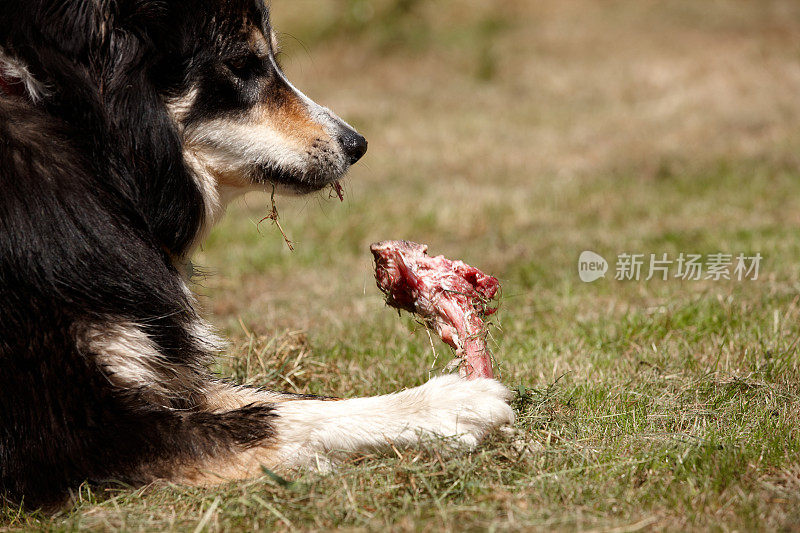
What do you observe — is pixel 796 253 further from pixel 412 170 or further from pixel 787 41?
pixel 787 41

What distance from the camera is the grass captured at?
2.17 metres

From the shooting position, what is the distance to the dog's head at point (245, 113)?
8.59ft

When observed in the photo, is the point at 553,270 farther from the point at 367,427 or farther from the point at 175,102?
the point at 175,102

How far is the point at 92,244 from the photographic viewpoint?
2.35 m

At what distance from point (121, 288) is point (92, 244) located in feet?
0.48

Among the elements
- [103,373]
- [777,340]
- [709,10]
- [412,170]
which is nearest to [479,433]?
[103,373]

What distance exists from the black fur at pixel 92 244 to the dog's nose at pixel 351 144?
60 centimetres

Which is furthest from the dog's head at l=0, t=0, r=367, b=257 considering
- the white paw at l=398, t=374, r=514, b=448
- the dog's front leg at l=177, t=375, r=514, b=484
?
the white paw at l=398, t=374, r=514, b=448

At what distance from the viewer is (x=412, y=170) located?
8.03 metres

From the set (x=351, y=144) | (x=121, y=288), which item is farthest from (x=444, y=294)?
(x=121, y=288)

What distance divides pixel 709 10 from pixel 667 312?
11564mm

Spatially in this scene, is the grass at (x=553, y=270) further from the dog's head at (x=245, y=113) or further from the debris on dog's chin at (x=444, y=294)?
the dog's head at (x=245, y=113)

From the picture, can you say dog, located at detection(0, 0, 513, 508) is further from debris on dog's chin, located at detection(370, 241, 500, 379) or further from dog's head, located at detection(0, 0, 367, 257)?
debris on dog's chin, located at detection(370, 241, 500, 379)

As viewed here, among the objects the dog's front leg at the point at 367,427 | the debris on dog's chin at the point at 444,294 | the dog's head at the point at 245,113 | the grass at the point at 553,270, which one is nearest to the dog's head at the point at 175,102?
the dog's head at the point at 245,113
